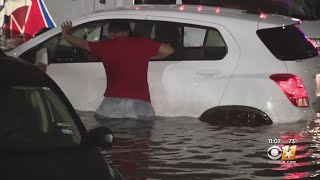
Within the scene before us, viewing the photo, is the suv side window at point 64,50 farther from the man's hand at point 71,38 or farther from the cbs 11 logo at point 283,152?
the cbs 11 logo at point 283,152

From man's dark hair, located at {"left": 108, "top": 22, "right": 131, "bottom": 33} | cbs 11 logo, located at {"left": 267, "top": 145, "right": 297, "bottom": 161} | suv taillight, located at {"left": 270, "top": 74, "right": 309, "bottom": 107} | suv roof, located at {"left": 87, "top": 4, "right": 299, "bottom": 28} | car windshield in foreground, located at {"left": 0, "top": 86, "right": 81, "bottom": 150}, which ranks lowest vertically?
cbs 11 logo, located at {"left": 267, "top": 145, "right": 297, "bottom": 161}

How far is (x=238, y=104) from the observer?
25.7 ft

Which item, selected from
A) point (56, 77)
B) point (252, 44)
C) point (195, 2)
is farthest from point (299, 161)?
point (195, 2)

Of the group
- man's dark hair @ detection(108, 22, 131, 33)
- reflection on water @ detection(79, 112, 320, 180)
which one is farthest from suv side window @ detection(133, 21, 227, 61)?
reflection on water @ detection(79, 112, 320, 180)

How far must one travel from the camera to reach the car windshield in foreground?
4320 mm

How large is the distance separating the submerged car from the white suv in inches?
130

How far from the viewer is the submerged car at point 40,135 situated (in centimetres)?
390

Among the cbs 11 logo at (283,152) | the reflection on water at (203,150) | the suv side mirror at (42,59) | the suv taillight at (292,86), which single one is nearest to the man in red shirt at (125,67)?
the reflection on water at (203,150)

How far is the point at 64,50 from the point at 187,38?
62.8 inches

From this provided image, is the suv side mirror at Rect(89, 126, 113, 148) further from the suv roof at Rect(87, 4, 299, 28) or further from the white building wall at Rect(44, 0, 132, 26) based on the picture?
the white building wall at Rect(44, 0, 132, 26)

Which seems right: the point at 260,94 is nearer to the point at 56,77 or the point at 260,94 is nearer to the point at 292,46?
the point at 292,46

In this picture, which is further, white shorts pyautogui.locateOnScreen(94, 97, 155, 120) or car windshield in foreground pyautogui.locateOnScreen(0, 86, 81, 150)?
white shorts pyautogui.locateOnScreen(94, 97, 155, 120)

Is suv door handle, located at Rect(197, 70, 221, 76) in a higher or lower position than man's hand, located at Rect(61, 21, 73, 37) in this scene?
lower

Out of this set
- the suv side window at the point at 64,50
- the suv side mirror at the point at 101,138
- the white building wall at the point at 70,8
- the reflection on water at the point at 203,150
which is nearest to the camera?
the suv side mirror at the point at 101,138
